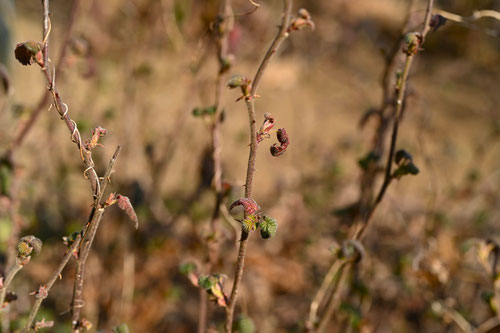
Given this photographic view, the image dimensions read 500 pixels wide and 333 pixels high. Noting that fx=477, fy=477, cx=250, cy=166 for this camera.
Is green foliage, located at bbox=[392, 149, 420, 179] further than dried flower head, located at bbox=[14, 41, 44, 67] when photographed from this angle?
Yes

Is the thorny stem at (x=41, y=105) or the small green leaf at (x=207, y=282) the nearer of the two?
the small green leaf at (x=207, y=282)

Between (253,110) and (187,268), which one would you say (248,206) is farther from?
(187,268)

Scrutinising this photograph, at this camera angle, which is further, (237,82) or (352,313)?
(352,313)

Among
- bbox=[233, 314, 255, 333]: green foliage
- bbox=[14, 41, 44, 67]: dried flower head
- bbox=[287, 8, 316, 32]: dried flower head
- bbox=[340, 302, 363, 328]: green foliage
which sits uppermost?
bbox=[287, 8, 316, 32]: dried flower head

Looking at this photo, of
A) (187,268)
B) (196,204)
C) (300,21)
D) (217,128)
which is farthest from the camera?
(196,204)

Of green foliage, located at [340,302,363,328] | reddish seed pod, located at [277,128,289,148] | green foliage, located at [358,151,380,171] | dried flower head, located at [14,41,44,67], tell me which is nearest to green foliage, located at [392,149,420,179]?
green foliage, located at [358,151,380,171]

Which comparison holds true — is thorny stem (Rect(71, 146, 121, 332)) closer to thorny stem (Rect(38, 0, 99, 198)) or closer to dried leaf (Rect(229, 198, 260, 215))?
thorny stem (Rect(38, 0, 99, 198))

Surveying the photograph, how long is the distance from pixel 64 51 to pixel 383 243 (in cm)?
186

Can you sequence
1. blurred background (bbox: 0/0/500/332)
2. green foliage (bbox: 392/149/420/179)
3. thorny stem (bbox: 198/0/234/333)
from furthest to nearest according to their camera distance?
blurred background (bbox: 0/0/500/332)
thorny stem (bbox: 198/0/234/333)
green foliage (bbox: 392/149/420/179)

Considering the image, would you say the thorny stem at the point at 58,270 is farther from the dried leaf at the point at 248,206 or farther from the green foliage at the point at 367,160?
the green foliage at the point at 367,160

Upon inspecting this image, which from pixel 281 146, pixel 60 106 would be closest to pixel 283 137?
pixel 281 146

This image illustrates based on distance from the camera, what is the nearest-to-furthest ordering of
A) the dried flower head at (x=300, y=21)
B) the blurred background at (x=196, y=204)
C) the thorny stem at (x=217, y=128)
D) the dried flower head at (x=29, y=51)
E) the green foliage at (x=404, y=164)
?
the dried flower head at (x=29, y=51)
the dried flower head at (x=300, y=21)
the green foliage at (x=404, y=164)
the thorny stem at (x=217, y=128)
the blurred background at (x=196, y=204)

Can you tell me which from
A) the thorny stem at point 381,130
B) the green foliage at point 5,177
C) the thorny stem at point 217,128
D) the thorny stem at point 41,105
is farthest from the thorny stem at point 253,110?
the green foliage at point 5,177

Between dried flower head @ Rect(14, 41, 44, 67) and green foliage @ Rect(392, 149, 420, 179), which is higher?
dried flower head @ Rect(14, 41, 44, 67)
